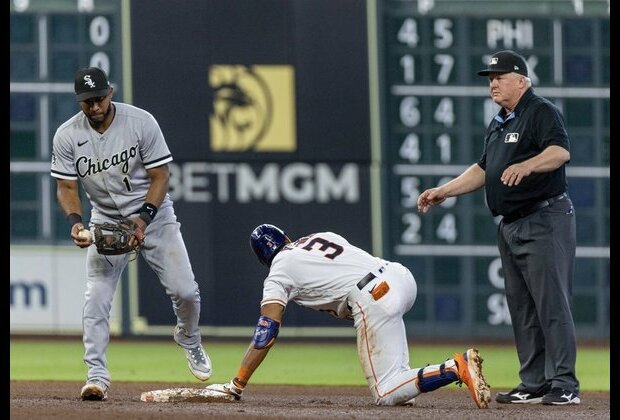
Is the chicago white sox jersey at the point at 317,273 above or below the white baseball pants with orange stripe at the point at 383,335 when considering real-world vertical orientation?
above

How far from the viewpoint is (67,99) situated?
11.7 meters

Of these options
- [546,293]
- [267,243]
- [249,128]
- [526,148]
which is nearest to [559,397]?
[546,293]

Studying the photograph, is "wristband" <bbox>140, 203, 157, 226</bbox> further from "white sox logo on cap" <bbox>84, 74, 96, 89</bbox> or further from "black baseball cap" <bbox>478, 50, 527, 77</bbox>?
"black baseball cap" <bbox>478, 50, 527, 77</bbox>

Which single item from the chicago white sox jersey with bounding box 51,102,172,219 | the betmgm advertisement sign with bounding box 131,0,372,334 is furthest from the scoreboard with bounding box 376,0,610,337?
the chicago white sox jersey with bounding box 51,102,172,219

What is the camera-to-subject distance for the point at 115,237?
6.74m

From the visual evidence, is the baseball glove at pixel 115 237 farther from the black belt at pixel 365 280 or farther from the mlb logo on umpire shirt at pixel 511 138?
the mlb logo on umpire shirt at pixel 511 138

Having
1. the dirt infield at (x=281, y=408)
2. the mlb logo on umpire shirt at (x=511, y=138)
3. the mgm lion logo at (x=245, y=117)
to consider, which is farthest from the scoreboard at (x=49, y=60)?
the mlb logo on umpire shirt at (x=511, y=138)

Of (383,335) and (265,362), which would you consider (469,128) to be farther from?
(383,335)

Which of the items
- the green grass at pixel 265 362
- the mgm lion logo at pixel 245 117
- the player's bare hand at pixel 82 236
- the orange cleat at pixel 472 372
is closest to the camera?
the orange cleat at pixel 472 372

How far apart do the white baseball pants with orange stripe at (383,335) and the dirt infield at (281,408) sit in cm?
10

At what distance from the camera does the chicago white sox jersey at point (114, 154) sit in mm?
6910

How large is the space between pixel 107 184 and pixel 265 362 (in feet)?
12.3
